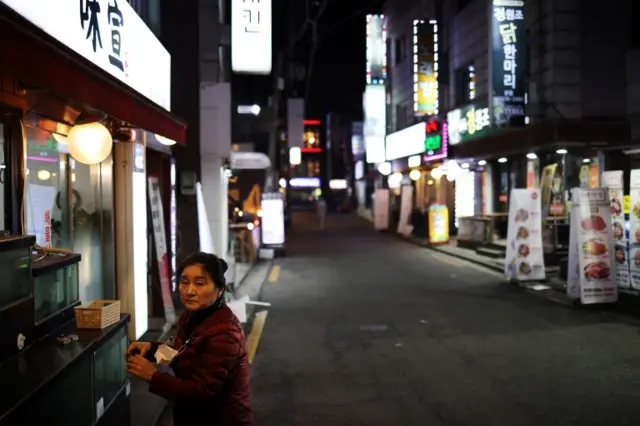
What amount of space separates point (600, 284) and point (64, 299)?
10.4 m

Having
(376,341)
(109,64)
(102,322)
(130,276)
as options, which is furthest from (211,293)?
(376,341)

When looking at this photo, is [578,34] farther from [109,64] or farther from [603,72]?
[109,64]

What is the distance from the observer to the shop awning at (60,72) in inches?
141

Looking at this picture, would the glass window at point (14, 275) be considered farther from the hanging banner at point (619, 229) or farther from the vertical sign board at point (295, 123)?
the vertical sign board at point (295, 123)

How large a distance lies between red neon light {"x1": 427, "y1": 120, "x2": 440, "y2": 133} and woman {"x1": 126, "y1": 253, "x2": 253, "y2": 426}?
27.1 meters

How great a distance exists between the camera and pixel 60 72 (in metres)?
4.25

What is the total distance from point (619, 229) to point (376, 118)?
28822mm

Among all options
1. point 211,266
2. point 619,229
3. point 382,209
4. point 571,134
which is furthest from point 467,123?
point 211,266

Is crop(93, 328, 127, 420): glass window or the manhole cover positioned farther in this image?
the manhole cover

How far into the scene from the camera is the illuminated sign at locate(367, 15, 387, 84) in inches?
1556

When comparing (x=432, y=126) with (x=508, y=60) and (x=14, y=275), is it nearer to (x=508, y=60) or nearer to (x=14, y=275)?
(x=508, y=60)

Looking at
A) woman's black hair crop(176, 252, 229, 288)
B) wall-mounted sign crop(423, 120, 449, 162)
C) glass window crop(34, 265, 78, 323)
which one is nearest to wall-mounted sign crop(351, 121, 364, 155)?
wall-mounted sign crop(423, 120, 449, 162)

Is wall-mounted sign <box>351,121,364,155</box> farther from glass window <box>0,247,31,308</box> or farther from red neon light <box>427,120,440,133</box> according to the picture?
glass window <box>0,247,31,308</box>

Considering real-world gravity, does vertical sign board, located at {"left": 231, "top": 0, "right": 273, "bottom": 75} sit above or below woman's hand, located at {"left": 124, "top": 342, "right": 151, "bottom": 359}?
above
